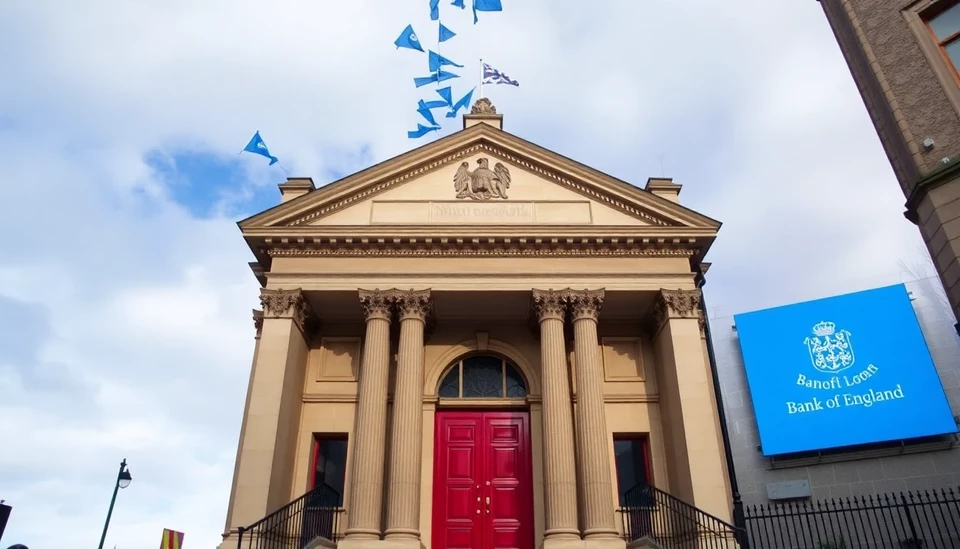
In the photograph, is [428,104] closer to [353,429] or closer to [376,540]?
[353,429]

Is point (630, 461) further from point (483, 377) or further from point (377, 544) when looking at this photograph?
point (377, 544)

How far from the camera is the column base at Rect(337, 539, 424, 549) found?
41.2 feet

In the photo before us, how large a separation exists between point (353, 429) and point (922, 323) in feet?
58.0

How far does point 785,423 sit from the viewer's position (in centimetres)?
2048

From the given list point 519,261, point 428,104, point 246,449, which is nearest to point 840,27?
point 519,261

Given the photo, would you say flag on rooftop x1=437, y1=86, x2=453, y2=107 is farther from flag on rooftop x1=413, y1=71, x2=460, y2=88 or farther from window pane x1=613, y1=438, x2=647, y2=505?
window pane x1=613, y1=438, x2=647, y2=505

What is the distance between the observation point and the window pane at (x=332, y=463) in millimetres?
15508

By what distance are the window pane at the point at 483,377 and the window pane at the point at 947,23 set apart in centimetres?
1132

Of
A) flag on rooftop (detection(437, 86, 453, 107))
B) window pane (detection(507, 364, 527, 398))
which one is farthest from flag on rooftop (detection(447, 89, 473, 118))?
window pane (detection(507, 364, 527, 398))

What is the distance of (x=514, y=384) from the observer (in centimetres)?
1684

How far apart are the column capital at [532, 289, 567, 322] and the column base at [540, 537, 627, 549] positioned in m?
4.87

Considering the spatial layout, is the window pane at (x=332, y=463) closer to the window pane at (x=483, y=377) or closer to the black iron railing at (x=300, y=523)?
the black iron railing at (x=300, y=523)

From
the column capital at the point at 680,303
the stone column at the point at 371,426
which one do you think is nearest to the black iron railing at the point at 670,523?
the column capital at the point at 680,303

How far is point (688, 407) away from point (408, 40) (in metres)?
12.7
